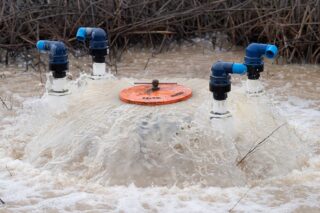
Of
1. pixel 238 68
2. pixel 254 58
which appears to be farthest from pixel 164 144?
pixel 254 58

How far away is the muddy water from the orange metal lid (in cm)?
5

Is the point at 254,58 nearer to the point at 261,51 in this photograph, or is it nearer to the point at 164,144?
the point at 261,51

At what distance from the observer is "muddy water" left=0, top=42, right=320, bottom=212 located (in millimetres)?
3240

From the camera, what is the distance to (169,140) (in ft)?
11.5

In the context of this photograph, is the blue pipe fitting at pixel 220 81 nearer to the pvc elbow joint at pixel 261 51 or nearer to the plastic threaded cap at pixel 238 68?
the plastic threaded cap at pixel 238 68

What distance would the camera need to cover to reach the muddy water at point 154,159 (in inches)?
128

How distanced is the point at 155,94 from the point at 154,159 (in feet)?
1.84

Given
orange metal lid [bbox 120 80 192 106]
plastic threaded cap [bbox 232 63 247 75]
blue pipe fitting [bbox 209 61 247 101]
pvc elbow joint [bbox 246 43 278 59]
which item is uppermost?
pvc elbow joint [bbox 246 43 278 59]

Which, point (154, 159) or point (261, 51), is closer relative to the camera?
point (154, 159)

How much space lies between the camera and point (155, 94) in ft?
12.6

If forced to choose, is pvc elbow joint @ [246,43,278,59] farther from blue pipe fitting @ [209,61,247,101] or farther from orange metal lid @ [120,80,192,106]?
orange metal lid @ [120,80,192,106]

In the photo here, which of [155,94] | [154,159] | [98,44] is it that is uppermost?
[98,44]

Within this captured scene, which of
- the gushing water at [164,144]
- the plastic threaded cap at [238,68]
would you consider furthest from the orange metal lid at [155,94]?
the plastic threaded cap at [238,68]

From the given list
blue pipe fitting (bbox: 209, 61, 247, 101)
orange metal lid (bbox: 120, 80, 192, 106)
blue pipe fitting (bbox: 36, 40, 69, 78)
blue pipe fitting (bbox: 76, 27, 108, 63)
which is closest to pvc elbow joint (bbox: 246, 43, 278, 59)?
blue pipe fitting (bbox: 209, 61, 247, 101)
